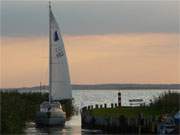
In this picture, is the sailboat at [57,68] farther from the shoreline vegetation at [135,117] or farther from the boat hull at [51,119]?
the shoreline vegetation at [135,117]

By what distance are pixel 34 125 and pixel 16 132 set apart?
11827 millimetres

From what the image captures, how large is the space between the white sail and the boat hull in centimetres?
397

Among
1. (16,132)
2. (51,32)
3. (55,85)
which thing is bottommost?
(16,132)

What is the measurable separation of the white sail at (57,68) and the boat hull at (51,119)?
13.0 feet

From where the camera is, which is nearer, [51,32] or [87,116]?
[87,116]

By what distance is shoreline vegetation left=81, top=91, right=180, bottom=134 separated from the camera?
39688 millimetres

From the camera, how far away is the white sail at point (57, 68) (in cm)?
5481

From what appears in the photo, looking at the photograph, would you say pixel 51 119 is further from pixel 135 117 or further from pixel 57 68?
pixel 135 117

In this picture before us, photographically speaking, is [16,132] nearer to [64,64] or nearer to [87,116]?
[87,116]

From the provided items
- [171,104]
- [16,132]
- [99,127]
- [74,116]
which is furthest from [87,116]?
[74,116]

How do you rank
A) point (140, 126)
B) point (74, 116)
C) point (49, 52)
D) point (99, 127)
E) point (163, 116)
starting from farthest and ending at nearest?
point (74, 116) → point (49, 52) → point (99, 127) → point (140, 126) → point (163, 116)

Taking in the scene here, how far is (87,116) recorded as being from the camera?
46938 mm

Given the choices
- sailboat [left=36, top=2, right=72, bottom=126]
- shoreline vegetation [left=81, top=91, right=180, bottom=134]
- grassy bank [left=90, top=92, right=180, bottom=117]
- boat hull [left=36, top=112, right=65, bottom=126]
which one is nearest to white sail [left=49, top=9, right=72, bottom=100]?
sailboat [left=36, top=2, right=72, bottom=126]

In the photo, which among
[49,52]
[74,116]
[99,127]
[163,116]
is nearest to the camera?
[163,116]
